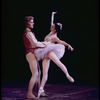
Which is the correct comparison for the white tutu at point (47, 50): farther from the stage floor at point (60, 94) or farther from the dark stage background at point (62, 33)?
the dark stage background at point (62, 33)

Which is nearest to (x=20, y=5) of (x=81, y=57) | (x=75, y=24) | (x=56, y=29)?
(x=75, y=24)

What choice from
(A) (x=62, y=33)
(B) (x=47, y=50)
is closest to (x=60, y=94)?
(B) (x=47, y=50)

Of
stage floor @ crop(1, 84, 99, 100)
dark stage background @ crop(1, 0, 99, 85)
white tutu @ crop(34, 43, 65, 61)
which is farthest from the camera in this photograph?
dark stage background @ crop(1, 0, 99, 85)

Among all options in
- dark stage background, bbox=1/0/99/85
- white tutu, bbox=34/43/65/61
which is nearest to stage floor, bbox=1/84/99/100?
white tutu, bbox=34/43/65/61

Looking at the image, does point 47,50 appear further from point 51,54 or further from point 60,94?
point 60,94

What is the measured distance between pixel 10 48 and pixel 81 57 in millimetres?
2229

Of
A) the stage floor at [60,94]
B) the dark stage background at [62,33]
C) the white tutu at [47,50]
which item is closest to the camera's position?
the stage floor at [60,94]

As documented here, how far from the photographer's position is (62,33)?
6.82m

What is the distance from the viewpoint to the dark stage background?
6.79 meters

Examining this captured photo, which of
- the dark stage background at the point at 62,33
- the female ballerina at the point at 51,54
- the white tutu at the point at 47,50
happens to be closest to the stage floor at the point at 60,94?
the female ballerina at the point at 51,54

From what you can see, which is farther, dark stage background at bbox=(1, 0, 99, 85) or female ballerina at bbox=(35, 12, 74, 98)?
dark stage background at bbox=(1, 0, 99, 85)

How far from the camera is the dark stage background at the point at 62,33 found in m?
6.79

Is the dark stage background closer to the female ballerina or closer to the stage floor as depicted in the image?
the stage floor

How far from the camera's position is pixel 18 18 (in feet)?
24.2
